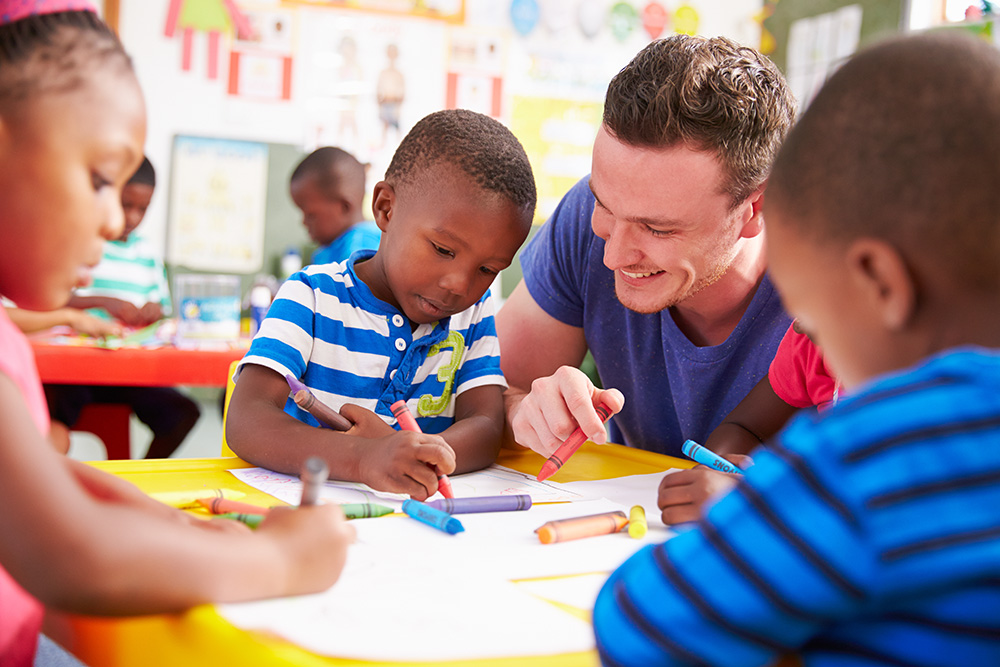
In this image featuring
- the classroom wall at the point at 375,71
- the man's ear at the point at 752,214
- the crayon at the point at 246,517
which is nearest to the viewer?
the crayon at the point at 246,517

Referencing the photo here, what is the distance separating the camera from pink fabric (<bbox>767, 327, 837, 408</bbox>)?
906 mm

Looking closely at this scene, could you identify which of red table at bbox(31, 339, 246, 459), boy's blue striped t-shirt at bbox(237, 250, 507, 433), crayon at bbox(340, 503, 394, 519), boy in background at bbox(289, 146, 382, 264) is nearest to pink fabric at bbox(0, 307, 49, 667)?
crayon at bbox(340, 503, 394, 519)

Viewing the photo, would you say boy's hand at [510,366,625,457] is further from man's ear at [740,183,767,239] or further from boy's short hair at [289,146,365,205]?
boy's short hair at [289,146,365,205]

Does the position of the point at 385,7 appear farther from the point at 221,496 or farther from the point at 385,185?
the point at 221,496

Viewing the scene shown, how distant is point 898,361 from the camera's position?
0.40m

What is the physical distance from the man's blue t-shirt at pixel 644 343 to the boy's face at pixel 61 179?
0.87 m

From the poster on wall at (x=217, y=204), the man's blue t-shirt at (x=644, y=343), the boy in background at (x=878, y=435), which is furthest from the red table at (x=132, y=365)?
the poster on wall at (x=217, y=204)

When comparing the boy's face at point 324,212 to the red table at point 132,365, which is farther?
the boy's face at point 324,212

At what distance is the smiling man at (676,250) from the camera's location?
98 centimetres

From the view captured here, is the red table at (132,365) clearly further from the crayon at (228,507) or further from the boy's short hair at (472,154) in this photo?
the crayon at (228,507)

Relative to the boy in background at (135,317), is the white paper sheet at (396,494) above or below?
above

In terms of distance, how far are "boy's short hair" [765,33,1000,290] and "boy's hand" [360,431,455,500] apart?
43 cm

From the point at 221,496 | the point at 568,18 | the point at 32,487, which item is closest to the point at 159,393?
the point at 221,496

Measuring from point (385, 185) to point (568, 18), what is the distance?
3391 millimetres
